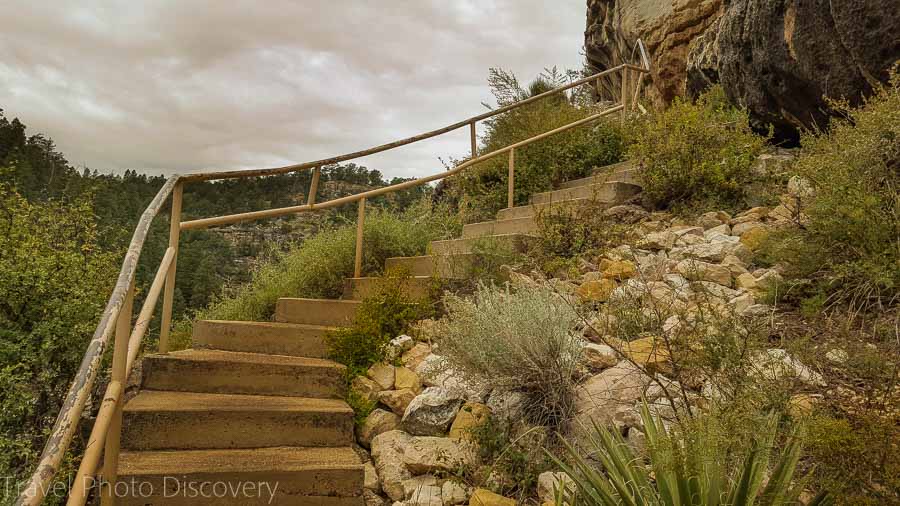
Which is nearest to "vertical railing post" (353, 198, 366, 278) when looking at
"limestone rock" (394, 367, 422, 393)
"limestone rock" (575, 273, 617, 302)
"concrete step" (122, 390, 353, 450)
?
"limestone rock" (394, 367, 422, 393)

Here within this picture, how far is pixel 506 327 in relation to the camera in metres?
3.06

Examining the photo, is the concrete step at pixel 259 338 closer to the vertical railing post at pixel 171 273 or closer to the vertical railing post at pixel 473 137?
the vertical railing post at pixel 171 273

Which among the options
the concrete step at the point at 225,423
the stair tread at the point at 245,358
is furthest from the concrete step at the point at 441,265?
the concrete step at the point at 225,423

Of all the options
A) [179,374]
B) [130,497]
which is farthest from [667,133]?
[130,497]

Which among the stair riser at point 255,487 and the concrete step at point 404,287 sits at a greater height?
the concrete step at point 404,287

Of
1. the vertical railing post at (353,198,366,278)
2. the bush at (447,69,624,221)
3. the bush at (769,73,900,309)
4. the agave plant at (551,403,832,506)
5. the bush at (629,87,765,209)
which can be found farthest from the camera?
the bush at (447,69,624,221)

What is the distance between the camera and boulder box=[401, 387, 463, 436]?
3168 mm

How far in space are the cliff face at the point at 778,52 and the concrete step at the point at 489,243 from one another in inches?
101

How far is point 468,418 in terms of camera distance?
3.13 meters

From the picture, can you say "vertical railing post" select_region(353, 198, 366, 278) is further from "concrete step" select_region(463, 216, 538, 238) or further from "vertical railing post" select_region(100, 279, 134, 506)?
"vertical railing post" select_region(100, 279, 134, 506)

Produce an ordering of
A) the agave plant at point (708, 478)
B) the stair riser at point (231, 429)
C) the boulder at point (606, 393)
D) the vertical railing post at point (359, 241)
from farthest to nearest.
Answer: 1. the vertical railing post at point (359, 241)
2. the stair riser at point (231, 429)
3. the boulder at point (606, 393)
4. the agave plant at point (708, 478)

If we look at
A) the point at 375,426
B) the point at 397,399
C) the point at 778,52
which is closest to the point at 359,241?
the point at 397,399

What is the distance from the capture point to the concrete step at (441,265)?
15.3ft

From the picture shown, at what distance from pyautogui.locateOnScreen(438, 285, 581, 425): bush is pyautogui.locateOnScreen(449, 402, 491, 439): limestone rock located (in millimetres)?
158
